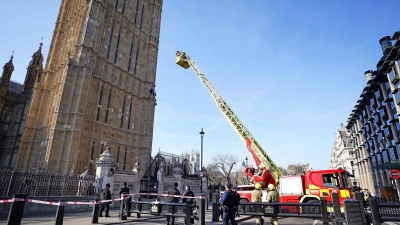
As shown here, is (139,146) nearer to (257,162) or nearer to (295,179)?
(257,162)

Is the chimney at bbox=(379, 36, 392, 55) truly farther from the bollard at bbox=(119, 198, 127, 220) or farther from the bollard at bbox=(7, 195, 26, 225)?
the bollard at bbox=(7, 195, 26, 225)

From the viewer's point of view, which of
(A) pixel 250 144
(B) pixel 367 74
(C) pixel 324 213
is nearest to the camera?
(C) pixel 324 213

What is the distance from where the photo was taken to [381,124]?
3478 centimetres

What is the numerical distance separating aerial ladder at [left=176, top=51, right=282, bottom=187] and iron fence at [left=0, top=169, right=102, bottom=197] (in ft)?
35.4

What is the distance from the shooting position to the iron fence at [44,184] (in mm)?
11352

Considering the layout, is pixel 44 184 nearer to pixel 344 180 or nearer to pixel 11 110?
pixel 344 180

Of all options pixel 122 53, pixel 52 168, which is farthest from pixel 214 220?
pixel 122 53

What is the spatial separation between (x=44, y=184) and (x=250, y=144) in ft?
46.6

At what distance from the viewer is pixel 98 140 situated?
97.9 ft

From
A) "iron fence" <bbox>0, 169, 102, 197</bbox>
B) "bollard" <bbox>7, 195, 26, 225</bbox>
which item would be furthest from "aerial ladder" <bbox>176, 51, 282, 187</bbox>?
"bollard" <bbox>7, 195, 26, 225</bbox>

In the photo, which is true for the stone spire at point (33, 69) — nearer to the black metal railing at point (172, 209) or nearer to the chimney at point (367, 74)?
the black metal railing at point (172, 209)

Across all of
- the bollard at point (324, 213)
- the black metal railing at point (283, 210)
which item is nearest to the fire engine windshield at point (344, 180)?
the black metal railing at point (283, 210)

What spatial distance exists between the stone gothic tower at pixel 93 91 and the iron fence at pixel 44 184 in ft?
40.8

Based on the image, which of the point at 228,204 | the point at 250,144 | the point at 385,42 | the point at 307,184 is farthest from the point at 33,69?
the point at 385,42
